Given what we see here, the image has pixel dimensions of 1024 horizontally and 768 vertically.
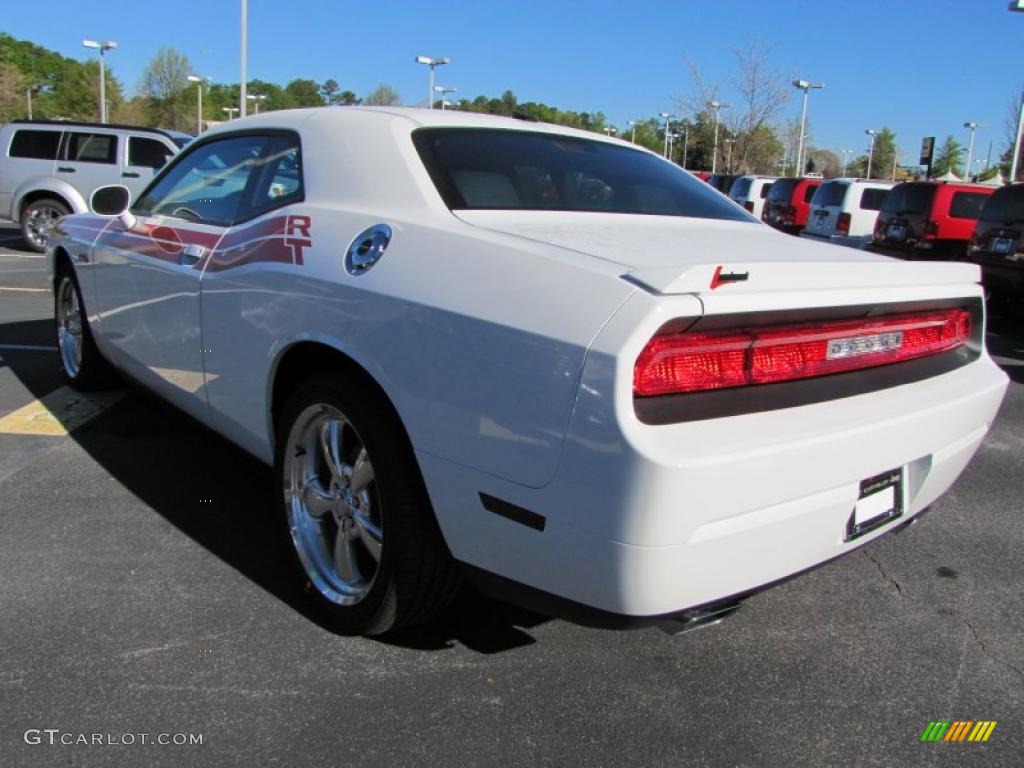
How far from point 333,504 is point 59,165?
43.1ft

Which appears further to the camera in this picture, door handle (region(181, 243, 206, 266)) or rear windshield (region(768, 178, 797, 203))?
rear windshield (region(768, 178, 797, 203))

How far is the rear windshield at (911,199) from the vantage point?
38.4 ft

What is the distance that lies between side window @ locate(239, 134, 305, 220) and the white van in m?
20.0

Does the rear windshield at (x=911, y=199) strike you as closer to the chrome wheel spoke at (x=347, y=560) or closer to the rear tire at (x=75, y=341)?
the rear tire at (x=75, y=341)

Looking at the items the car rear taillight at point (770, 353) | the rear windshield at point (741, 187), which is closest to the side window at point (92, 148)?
the car rear taillight at point (770, 353)

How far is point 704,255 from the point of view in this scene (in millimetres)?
2256

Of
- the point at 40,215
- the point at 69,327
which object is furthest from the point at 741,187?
the point at 69,327

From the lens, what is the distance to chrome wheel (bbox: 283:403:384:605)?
2.65 metres

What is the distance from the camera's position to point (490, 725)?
230cm

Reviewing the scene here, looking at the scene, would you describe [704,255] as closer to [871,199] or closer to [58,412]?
[58,412]

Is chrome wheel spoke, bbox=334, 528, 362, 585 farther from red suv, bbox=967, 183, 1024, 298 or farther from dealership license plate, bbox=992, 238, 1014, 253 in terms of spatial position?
dealership license plate, bbox=992, 238, 1014, 253

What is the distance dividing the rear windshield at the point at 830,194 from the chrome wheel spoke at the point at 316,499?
15.6m

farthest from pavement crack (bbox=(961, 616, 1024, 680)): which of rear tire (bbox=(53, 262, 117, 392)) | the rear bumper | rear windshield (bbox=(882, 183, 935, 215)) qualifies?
rear windshield (bbox=(882, 183, 935, 215))

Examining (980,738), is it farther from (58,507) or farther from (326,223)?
(58,507)
